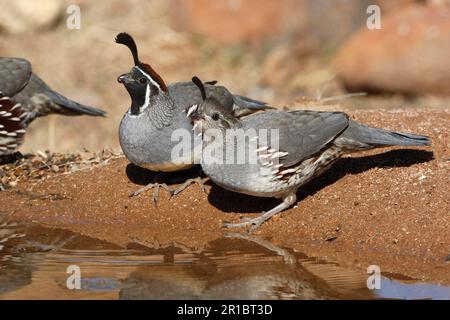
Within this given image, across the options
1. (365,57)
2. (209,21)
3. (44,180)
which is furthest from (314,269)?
(209,21)

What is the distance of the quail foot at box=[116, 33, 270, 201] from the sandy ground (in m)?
0.30

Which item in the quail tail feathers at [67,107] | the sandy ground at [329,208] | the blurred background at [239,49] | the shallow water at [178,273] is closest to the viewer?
the shallow water at [178,273]

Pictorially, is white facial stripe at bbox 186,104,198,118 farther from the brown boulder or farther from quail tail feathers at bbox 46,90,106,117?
the brown boulder

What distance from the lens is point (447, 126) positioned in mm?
7223

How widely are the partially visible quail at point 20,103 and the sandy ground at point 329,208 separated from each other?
2.47 feet

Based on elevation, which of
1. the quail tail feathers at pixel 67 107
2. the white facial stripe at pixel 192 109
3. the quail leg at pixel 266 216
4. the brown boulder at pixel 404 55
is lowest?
the quail leg at pixel 266 216

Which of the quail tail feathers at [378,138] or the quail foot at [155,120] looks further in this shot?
the quail foot at [155,120]

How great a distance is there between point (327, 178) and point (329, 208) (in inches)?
19.1

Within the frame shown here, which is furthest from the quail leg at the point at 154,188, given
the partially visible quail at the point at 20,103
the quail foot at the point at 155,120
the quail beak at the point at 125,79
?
the partially visible quail at the point at 20,103

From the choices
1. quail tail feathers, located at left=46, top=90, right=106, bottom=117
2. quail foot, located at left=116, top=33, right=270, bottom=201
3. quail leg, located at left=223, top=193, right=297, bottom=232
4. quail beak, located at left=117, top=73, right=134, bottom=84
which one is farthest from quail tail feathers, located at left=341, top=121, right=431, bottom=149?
quail tail feathers, located at left=46, top=90, right=106, bottom=117

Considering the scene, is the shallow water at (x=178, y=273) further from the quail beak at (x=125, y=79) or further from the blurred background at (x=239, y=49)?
the blurred background at (x=239, y=49)

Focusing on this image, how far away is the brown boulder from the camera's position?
11570 mm

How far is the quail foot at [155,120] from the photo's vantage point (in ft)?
22.4

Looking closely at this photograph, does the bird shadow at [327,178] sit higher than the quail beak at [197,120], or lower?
lower
